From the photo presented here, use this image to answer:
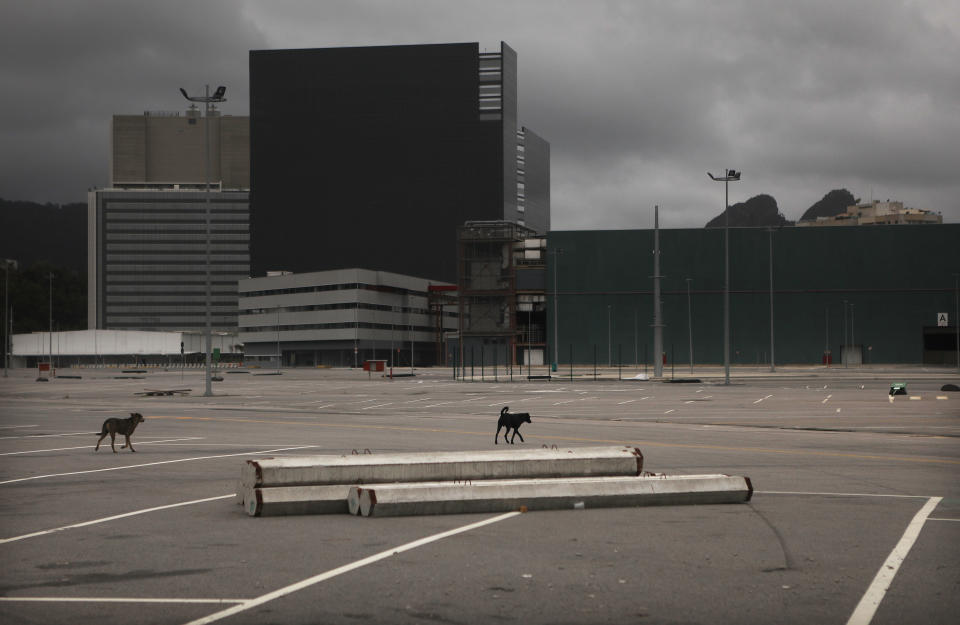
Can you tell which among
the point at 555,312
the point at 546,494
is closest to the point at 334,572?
the point at 546,494

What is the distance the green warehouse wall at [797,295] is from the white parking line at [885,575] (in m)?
124

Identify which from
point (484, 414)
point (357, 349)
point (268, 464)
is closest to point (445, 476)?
point (268, 464)

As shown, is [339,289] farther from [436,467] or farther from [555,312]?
[436,467]

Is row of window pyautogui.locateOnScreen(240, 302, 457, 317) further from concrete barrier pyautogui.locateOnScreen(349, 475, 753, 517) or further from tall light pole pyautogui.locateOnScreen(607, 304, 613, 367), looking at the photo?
concrete barrier pyautogui.locateOnScreen(349, 475, 753, 517)

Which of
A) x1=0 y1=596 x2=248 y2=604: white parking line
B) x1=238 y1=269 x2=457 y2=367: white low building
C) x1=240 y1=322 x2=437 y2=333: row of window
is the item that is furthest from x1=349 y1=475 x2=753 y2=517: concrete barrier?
x1=240 y1=322 x2=437 y2=333: row of window

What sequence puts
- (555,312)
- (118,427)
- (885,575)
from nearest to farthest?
(885,575) → (118,427) → (555,312)

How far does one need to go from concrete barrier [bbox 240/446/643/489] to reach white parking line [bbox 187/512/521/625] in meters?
1.44

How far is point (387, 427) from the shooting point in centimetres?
2748

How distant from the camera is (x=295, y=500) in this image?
11.9 meters

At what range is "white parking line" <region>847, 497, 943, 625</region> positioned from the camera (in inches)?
290

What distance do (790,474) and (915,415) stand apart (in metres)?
18.3

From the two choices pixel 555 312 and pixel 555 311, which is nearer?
Answer: pixel 555 311

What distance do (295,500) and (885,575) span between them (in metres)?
6.64

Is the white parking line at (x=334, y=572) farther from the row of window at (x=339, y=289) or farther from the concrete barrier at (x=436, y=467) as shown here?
the row of window at (x=339, y=289)
